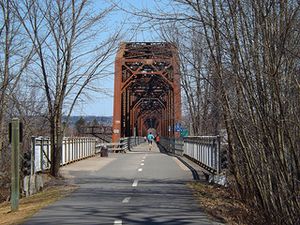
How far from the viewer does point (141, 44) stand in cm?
2598

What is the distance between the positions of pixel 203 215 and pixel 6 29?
1193 cm

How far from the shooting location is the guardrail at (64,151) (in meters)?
21.9

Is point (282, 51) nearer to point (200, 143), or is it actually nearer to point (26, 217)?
point (26, 217)

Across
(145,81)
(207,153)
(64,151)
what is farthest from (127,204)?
(145,81)

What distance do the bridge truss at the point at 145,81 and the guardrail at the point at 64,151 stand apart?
4558 mm

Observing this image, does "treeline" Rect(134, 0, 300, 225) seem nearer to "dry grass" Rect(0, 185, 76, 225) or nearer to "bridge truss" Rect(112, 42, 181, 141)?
"dry grass" Rect(0, 185, 76, 225)

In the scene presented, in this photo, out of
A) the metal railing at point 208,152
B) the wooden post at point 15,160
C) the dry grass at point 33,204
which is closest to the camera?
the dry grass at point 33,204

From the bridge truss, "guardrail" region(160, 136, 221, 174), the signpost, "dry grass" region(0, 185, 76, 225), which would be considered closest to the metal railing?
"guardrail" region(160, 136, 221, 174)

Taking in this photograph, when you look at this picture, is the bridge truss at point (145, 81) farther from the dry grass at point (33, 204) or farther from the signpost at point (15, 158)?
the signpost at point (15, 158)

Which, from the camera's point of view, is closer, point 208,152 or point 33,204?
point 33,204

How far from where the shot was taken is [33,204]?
15.3 m

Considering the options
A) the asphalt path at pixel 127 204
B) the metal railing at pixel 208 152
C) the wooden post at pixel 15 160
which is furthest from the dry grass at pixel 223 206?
the wooden post at pixel 15 160

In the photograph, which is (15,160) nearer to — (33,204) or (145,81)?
(33,204)

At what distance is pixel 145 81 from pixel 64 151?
44524 millimetres
